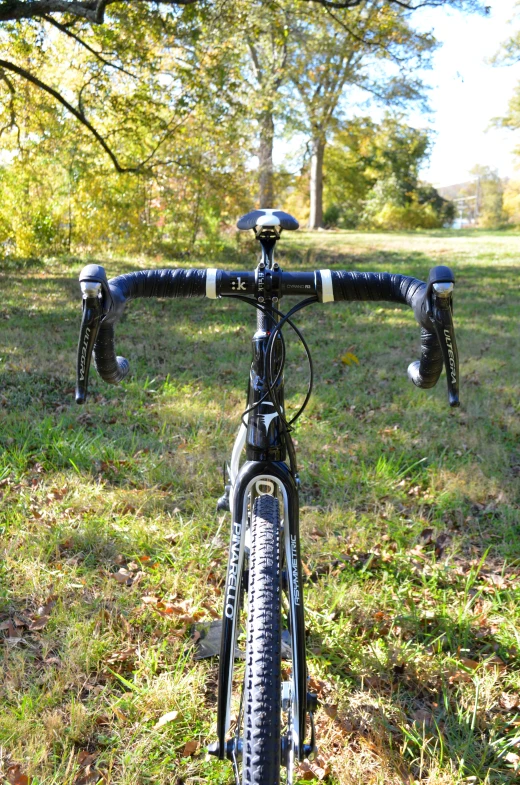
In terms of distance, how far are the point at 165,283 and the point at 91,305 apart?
1.26ft

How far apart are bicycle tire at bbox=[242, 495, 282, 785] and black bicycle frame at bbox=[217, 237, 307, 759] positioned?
0.10 metres

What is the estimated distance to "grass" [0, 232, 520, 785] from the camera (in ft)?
7.36

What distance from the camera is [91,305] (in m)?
1.50

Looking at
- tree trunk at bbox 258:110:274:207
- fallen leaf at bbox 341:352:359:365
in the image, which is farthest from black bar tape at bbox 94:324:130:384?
tree trunk at bbox 258:110:274:207

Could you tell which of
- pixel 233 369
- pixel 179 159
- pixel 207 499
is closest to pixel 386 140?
pixel 179 159

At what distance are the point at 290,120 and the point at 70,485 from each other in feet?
60.2

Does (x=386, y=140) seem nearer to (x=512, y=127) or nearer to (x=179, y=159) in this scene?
(x=512, y=127)

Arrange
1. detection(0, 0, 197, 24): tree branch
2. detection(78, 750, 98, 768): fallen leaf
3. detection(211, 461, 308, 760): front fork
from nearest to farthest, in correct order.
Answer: detection(211, 461, 308, 760): front fork
detection(78, 750, 98, 768): fallen leaf
detection(0, 0, 197, 24): tree branch

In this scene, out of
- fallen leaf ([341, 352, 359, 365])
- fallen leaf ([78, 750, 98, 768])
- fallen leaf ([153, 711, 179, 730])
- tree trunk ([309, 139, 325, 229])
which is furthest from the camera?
→ tree trunk ([309, 139, 325, 229])

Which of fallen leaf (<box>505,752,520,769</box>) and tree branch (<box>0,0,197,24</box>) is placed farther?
tree branch (<box>0,0,197,24</box>)

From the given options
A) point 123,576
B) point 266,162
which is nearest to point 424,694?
point 123,576

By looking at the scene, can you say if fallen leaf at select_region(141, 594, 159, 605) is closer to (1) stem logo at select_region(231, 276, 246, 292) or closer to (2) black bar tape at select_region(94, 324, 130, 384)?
(2) black bar tape at select_region(94, 324, 130, 384)

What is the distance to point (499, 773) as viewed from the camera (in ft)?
6.99

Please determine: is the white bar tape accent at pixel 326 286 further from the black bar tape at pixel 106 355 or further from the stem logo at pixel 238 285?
the black bar tape at pixel 106 355
